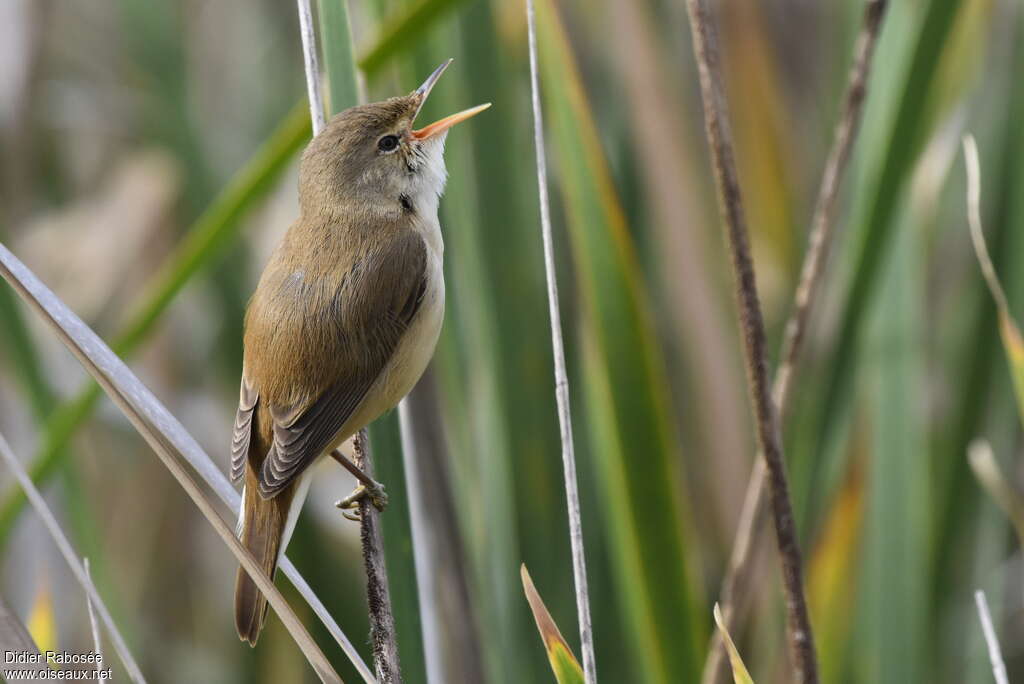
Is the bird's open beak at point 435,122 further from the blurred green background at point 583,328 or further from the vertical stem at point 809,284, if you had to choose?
the vertical stem at point 809,284

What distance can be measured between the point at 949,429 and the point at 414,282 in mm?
1269

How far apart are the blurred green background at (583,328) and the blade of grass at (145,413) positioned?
29cm

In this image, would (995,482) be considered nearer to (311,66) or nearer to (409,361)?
(409,361)

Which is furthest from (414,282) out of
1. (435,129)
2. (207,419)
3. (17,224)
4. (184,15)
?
(184,15)

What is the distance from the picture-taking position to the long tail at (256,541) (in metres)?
1.66

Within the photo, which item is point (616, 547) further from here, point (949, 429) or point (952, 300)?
point (952, 300)

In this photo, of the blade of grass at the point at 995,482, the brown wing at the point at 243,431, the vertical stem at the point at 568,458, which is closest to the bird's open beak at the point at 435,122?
the vertical stem at the point at 568,458

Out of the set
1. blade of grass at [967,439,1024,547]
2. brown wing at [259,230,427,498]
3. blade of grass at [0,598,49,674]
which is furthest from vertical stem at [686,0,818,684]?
blade of grass at [0,598,49,674]

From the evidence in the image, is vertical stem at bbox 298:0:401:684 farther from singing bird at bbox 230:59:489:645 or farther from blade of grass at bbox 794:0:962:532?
blade of grass at bbox 794:0:962:532

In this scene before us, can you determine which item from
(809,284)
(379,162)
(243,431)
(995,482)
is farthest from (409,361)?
(995,482)

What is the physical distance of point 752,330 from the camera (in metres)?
1.54

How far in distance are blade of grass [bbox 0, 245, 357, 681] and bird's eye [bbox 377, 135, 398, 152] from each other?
80 cm

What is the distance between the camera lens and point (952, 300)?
293 cm

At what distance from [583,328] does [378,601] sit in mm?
1120
